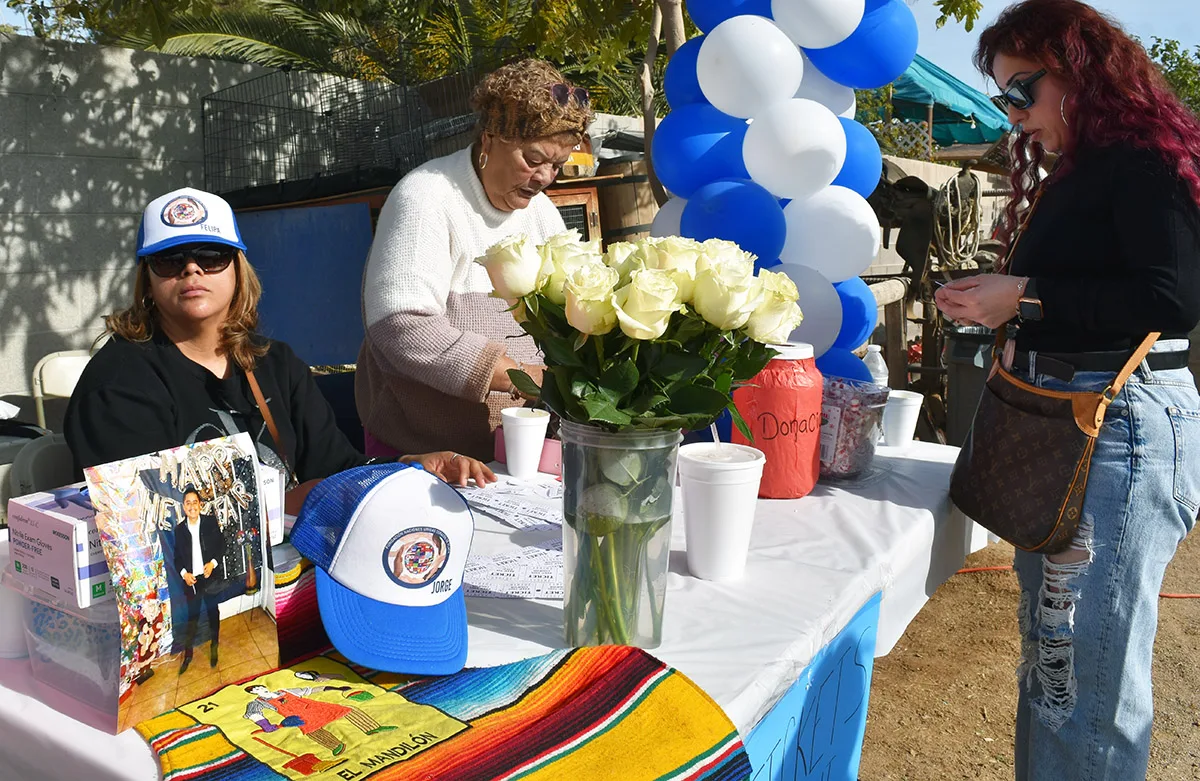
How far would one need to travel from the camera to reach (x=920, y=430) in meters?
4.89

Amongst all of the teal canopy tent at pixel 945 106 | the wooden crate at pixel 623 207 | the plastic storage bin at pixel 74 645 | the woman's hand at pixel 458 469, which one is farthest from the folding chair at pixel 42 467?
the teal canopy tent at pixel 945 106

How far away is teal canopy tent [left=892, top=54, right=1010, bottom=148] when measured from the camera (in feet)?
37.6

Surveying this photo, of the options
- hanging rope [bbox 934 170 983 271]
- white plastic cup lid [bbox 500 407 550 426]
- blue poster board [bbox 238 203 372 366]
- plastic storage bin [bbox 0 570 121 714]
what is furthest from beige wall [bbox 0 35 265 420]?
plastic storage bin [bbox 0 570 121 714]

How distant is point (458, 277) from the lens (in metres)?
2.28

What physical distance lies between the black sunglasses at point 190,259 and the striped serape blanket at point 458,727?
96cm

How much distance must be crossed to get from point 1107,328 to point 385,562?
134 centimetres

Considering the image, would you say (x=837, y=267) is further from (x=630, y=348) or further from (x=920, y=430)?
(x=920, y=430)

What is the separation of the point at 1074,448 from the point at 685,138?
151 cm

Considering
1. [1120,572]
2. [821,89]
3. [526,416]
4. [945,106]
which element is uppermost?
[945,106]

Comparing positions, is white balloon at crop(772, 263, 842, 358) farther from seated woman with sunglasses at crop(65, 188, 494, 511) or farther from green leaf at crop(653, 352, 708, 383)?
green leaf at crop(653, 352, 708, 383)

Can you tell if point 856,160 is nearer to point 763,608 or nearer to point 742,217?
point 742,217

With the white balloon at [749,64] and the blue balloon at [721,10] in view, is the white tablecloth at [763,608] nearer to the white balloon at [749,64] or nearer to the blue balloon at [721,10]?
the white balloon at [749,64]

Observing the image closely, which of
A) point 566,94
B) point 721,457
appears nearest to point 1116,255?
point 721,457

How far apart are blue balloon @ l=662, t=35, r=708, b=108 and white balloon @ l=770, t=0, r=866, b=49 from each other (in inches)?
12.7
